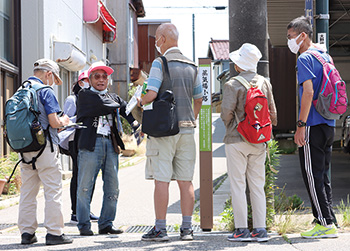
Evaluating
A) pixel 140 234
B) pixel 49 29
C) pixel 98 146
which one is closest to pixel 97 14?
pixel 49 29

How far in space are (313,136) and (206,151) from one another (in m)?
1.15

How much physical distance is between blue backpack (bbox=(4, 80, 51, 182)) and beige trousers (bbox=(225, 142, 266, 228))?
1865mm

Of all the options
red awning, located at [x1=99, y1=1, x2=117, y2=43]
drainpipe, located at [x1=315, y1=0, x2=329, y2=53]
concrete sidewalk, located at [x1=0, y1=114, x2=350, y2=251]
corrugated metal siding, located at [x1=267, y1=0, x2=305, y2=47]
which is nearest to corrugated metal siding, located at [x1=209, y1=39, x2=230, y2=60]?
red awning, located at [x1=99, y1=1, x2=117, y2=43]

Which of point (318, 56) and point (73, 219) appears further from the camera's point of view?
point (73, 219)

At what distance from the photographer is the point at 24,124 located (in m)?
5.43

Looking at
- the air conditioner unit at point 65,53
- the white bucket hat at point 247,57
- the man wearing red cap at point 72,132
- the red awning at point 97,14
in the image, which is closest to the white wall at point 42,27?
the air conditioner unit at point 65,53

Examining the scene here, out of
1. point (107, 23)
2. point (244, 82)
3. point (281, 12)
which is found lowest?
point (244, 82)

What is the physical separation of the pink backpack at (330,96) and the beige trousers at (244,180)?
0.71m

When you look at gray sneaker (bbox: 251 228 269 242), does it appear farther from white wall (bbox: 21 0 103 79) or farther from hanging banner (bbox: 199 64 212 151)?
white wall (bbox: 21 0 103 79)

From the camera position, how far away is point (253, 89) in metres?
5.58

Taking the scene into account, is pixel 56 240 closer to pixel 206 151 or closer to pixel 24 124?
pixel 24 124

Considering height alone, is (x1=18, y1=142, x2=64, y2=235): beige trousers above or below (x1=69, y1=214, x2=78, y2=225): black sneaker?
above

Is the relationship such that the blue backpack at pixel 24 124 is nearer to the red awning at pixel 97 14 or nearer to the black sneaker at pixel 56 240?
the black sneaker at pixel 56 240

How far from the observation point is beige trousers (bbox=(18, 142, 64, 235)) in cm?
560
